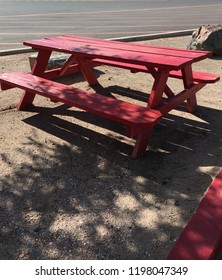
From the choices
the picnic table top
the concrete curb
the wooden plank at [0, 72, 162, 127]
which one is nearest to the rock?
the concrete curb

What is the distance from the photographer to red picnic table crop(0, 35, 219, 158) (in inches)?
134

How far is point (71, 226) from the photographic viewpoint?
2.68 meters

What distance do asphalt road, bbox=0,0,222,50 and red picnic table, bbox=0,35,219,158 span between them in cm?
442

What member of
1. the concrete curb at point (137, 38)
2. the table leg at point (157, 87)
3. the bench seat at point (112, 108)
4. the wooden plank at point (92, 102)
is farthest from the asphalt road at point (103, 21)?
the table leg at point (157, 87)

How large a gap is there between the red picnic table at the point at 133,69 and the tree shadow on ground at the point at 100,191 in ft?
1.17

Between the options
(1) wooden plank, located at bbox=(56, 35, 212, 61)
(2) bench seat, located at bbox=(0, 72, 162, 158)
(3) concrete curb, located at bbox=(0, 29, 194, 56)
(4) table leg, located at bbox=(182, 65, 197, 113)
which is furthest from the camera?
(3) concrete curb, located at bbox=(0, 29, 194, 56)

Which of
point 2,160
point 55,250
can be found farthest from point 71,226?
point 2,160

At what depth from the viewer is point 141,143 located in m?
3.51

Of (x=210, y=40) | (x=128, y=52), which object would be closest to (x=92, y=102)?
(x=128, y=52)

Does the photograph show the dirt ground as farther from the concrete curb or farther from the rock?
the concrete curb

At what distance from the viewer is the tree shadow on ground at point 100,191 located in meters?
2.52

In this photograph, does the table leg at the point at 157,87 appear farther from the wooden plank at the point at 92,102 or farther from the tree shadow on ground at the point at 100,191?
the tree shadow on ground at the point at 100,191
